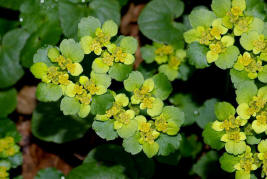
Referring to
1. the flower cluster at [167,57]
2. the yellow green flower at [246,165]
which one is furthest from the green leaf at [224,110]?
the flower cluster at [167,57]

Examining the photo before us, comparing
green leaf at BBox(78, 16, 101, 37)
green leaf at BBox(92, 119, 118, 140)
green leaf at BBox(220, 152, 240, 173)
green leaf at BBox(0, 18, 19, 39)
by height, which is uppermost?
green leaf at BBox(78, 16, 101, 37)

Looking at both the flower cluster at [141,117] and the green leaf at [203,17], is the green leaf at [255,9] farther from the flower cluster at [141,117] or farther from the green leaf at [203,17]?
the flower cluster at [141,117]

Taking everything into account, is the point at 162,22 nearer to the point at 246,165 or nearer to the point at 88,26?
the point at 88,26

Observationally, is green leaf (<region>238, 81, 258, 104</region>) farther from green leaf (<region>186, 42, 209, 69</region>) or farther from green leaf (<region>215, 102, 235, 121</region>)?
green leaf (<region>186, 42, 209, 69</region>)

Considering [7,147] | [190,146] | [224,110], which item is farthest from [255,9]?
[7,147]

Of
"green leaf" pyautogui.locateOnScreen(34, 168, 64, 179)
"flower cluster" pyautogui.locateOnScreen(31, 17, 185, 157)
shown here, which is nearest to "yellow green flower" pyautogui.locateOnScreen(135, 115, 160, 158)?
"flower cluster" pyautogui.locateOnScreen(31, 17, 185, 157)

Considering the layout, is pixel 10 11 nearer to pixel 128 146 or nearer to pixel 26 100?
pixel 26 100
